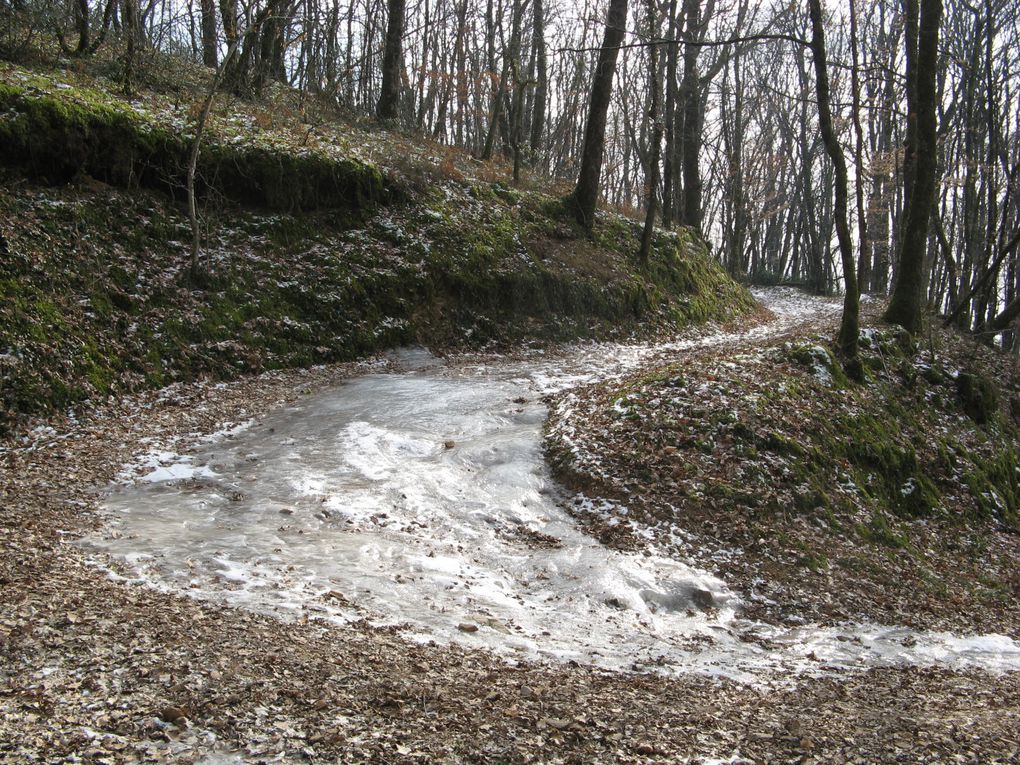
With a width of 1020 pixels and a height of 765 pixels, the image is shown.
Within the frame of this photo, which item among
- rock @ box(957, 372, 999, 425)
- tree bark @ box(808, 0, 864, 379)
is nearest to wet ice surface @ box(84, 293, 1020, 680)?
tree bark @ box(808, 0, 864, 379)

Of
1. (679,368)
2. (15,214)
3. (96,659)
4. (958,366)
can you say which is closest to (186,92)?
(15,214)

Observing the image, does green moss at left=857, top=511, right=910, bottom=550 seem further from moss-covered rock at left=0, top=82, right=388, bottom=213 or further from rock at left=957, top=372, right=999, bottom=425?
moss-covered rock at left=0, top=82, right=388, bottom=213

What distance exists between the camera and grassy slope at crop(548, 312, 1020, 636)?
6.77 m

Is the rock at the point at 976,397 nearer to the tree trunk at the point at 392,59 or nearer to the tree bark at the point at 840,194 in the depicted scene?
the tree bark at the point at 840,194

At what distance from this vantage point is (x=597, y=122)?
16391 millimetres

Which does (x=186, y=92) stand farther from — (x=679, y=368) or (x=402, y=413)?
(x=679, y=368)

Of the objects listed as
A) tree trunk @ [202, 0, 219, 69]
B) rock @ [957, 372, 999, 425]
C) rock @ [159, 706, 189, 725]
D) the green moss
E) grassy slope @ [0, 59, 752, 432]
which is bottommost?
the green moss

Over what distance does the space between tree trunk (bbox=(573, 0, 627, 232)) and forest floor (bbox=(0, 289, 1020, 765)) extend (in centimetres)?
1403

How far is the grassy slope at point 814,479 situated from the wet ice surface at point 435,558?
0.47m

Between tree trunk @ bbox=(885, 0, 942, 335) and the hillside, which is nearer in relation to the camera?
the hillside

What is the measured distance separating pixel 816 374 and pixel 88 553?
994 centimetres

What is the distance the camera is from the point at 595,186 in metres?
17.7

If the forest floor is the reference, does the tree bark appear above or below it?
above

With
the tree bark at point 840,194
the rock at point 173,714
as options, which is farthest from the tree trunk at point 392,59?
the rock at point 173,714
